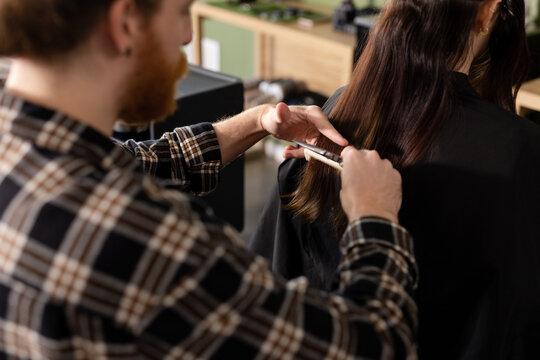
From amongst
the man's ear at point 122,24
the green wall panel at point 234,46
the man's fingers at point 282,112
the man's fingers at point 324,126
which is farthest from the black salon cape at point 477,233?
the green wall panel at point 234,46

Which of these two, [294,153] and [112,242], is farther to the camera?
[294,153]

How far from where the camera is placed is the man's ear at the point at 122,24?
794mm

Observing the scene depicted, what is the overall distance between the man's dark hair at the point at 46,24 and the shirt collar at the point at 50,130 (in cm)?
6

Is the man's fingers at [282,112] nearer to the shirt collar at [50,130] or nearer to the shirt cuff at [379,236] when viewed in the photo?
the shirt cuff at [379,236]

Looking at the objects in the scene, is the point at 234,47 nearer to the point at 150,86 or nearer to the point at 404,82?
the point at 404,82

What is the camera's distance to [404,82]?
1.24m

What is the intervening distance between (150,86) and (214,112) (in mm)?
997

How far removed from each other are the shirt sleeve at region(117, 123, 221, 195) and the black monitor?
39cm

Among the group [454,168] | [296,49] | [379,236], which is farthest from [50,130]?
[296,49]

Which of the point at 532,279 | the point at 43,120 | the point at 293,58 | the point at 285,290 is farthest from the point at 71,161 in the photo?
the point at 293,58

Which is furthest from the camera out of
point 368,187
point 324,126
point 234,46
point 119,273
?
point 234,46

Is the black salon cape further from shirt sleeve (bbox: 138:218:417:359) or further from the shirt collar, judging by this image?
the shirt collar

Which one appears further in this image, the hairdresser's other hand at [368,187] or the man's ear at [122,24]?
the hairdresser's other hand at [368,187]

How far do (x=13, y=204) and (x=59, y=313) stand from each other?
5.3 inches
